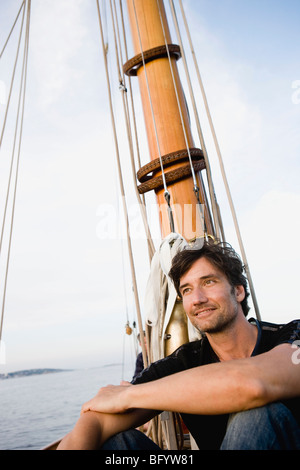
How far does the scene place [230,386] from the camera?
35.1 inches

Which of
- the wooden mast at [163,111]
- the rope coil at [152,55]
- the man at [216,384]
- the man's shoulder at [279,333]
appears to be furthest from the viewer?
the rope coil at [152,55]

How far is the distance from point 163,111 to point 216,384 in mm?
1701

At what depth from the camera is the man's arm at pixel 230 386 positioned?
0.87m

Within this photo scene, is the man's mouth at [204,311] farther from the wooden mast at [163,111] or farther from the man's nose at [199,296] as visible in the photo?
the wooden mast at [163,111]

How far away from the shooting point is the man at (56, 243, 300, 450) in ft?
2.76

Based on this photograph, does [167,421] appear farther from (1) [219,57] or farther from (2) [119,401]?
(1) [219,57]

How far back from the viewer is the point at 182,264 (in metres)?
1.53

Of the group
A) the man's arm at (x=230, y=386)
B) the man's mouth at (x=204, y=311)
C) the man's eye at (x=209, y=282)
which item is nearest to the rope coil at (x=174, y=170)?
the man's eye at (x=209, y=282)

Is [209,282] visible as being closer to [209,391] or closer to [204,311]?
[204,311]

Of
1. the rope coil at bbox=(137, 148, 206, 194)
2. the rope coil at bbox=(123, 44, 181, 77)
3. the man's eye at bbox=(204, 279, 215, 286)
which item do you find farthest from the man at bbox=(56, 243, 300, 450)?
the rope coil at bbox=(123, 44, 181, 77)

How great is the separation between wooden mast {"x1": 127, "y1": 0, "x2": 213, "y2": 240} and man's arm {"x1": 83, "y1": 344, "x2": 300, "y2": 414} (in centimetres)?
92

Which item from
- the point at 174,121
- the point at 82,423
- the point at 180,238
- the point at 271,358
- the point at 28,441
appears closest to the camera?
the point at 271,358
